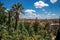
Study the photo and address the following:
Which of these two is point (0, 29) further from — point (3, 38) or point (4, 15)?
point (4, 15)

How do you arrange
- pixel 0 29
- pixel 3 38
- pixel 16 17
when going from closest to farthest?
pixel 3 38 → pixel 0 29 → pixel 16 17

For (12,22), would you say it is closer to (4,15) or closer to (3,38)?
(4,15)

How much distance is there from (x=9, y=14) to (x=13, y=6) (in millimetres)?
2342

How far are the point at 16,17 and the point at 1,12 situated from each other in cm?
478

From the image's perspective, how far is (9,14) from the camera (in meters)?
49.7

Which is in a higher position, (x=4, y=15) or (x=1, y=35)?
(x=4, y=15)

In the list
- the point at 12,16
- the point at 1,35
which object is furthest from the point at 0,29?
the point at 12,16

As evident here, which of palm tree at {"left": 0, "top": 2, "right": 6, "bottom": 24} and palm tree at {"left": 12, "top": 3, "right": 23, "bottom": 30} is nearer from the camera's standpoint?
palm tree at {"left": 12, "top": 3, "right": 23, "bottom": 30}

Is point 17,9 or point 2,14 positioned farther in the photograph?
point 2,14

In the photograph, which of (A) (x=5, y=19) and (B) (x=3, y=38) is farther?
(A) (x=5, y=19)

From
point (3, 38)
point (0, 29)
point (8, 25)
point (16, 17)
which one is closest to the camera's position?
point (3, 38)

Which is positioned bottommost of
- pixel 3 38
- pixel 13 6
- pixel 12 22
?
pixel 3 38

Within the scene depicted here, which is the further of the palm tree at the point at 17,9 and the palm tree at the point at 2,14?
the palm tree at the point at 2,14

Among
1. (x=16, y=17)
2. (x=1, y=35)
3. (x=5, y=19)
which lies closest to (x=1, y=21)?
(x=5, y=19)
